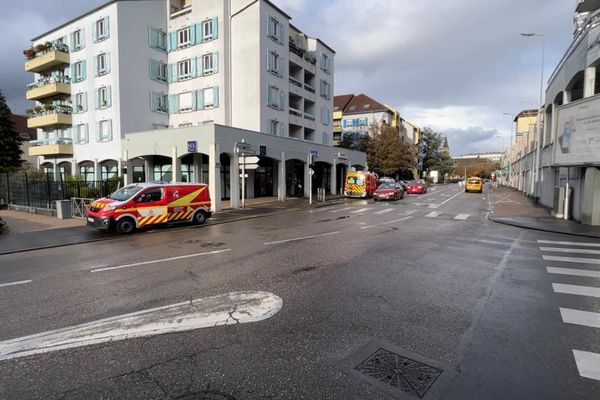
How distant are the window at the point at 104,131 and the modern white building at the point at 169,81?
9cm

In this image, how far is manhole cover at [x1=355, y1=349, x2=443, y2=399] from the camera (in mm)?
3236

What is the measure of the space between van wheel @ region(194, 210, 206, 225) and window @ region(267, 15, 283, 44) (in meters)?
21.2

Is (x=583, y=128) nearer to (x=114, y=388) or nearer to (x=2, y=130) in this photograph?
(x=114, y=388)

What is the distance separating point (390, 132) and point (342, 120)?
15536mm

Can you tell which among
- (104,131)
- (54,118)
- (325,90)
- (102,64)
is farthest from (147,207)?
(325,90)

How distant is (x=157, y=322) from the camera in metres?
4.64

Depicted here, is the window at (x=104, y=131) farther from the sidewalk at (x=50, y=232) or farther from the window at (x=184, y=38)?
the sidewalk at (x=50, y=232)

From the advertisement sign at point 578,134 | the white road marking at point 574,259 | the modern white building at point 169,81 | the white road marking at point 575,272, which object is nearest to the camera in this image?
the white road marking at point 575,272

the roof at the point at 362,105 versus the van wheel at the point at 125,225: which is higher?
the roof at the point at 362,105

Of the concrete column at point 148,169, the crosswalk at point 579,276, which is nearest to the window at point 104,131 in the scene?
the concrete column at point 148,169

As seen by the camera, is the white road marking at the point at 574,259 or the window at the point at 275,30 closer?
the white road marking at the point at 574,259

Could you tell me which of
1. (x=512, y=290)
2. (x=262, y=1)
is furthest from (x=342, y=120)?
(x=512, y=290)

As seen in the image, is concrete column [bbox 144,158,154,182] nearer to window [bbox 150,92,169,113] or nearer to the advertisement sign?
window [bbox 150,92,169,113]

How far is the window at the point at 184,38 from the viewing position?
105 ft
